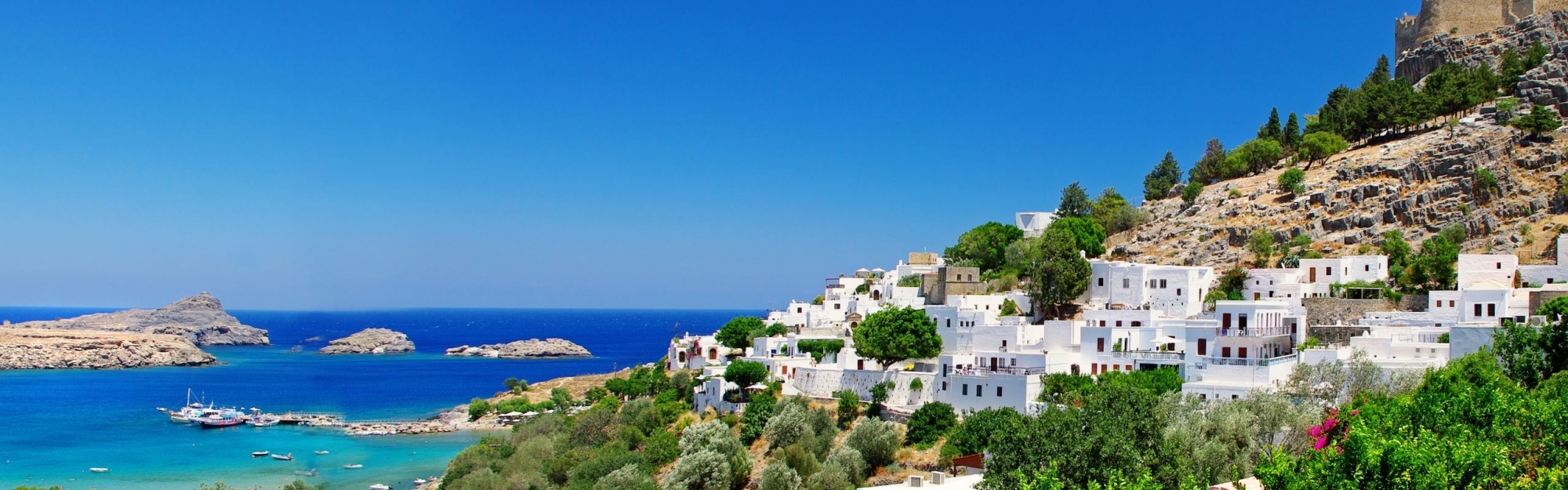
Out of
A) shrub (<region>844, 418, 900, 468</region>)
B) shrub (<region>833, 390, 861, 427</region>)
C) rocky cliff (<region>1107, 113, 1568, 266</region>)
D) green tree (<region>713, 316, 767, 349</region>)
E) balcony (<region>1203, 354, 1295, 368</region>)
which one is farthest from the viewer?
green tree (<region>713, 316, 767, 349</region>)

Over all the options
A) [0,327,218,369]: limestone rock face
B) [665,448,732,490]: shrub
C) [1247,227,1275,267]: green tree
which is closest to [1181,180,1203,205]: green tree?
[1247,227,1275,267]: green tree

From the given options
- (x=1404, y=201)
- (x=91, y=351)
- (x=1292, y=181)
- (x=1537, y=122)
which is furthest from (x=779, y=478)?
(x=91, y=351)

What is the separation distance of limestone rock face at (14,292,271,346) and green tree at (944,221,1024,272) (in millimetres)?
134021

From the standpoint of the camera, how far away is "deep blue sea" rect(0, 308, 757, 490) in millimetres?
51156

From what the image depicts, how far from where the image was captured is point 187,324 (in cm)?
17400

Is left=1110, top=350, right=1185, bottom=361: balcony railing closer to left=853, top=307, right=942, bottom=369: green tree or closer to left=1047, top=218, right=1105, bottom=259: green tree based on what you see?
left=853, top=307, right=942, bottom=369: green tree

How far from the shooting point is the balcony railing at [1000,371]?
3491 cm

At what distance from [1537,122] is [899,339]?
36717mm

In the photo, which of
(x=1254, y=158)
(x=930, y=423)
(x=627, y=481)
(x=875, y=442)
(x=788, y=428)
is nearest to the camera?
(x=875, y=442)

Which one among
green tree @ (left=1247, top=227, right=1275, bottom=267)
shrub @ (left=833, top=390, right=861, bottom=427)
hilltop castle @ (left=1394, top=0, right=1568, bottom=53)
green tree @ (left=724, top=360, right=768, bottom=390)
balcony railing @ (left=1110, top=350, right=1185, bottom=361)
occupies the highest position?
hilltop castle @ (left=1394, top=0, right=1568, bottom=53)

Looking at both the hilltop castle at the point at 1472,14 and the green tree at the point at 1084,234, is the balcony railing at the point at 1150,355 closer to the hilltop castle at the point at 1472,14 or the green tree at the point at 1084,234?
the green tree at the point at 1084,234

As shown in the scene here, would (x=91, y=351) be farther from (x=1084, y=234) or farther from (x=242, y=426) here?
(x=1084, y=234)

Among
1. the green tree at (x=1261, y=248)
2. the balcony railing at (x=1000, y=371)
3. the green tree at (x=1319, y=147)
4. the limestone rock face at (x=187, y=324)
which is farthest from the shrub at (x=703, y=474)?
the limestone rock face at (x=187, y=324)

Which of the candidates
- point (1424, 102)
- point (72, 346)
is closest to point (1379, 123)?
point (1424, 102)
